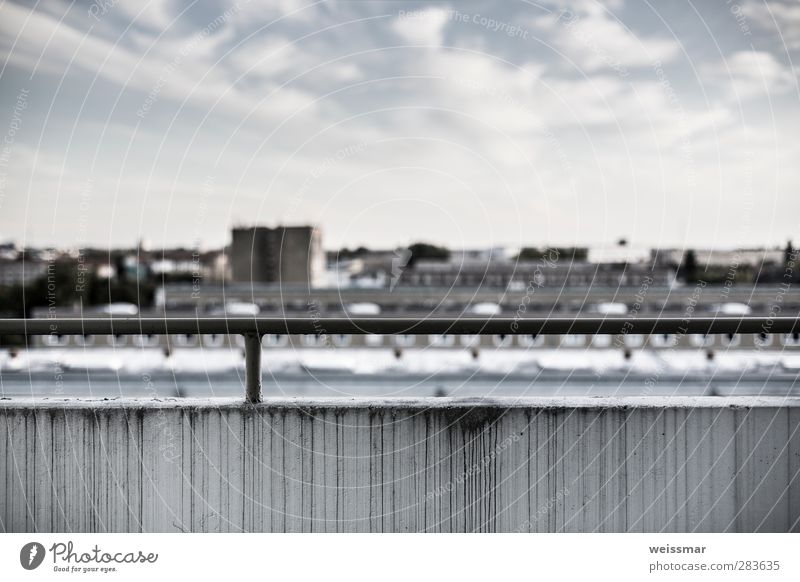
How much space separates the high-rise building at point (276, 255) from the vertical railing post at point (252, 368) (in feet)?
127

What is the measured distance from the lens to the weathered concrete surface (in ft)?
9.25

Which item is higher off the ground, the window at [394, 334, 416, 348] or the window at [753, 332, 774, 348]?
the window at [753, 332, 774, 348]

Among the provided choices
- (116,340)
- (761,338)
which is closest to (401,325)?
(761,338)

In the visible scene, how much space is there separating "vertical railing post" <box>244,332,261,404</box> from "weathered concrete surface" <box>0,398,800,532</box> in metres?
0.09

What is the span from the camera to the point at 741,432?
2875mm

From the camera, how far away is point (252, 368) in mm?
2836

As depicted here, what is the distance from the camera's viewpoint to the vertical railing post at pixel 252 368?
2.81 meters

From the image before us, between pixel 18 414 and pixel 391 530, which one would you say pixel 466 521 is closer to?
pixel 391 530

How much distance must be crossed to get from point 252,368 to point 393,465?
35.5 inches

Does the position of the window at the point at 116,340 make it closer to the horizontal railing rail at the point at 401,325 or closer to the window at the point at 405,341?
the horizontal railing rail at the point at 401,325

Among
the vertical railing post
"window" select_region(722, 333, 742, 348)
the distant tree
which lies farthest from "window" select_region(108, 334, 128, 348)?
the distant tree
